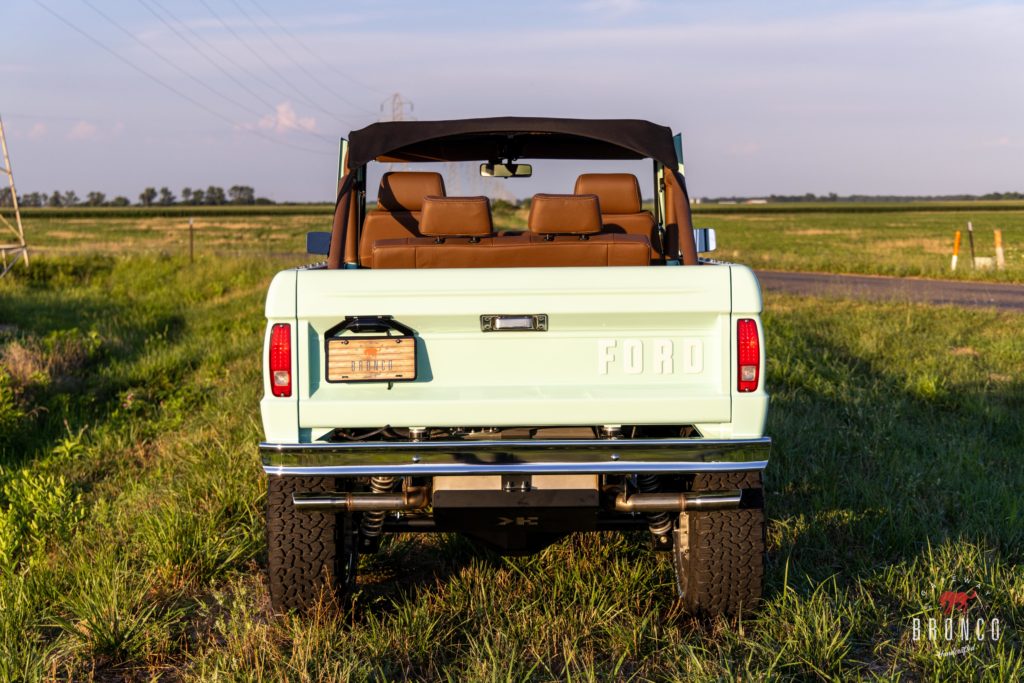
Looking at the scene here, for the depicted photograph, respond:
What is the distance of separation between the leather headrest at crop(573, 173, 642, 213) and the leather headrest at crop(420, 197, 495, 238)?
1.27 m

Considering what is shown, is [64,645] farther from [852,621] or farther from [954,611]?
[954,611]

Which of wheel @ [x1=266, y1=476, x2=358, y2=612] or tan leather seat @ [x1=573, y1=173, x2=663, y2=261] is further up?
tan leather seat @ [x1=573, y1=173, x2=663, y2=261]

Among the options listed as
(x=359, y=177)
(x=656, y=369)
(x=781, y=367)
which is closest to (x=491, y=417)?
(x=656, y=369)

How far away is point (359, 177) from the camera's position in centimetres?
583

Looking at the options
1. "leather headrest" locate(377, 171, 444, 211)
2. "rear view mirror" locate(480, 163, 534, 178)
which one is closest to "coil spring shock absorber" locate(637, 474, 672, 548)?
"leather headrest" locate(377, 171, 444, 211)

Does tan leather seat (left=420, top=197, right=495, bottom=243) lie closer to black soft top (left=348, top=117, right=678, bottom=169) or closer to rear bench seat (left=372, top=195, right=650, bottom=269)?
rear bench seat (left=372, top=195, right=650, bottom=269)

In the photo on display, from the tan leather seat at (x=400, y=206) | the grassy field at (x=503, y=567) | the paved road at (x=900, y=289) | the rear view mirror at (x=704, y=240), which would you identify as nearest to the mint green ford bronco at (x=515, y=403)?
the grassy field at (x=503, y=567)

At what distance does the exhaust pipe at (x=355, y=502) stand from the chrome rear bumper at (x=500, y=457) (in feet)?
0.37

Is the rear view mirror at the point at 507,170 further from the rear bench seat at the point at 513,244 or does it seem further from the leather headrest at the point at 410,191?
the rear bench seat at the point at 513,244

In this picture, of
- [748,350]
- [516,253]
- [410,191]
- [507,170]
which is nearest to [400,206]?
[410,191]

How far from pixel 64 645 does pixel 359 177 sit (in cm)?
296

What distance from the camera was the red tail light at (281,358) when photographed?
12.6 feet

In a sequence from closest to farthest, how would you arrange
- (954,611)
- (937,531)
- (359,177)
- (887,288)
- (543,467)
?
1. (543,467)
2. (954,611)
3. (937,531)
4. (359,177)
5. (887,288)

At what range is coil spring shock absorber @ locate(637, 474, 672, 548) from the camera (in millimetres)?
4355
